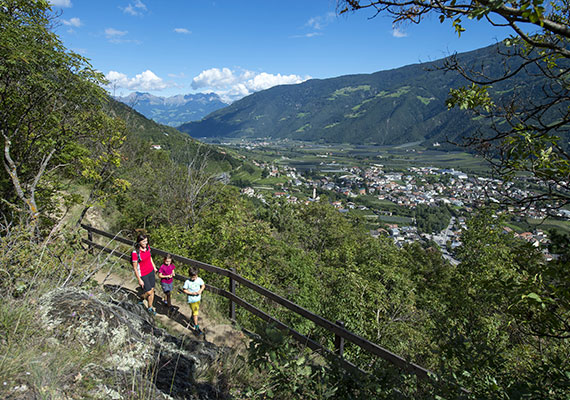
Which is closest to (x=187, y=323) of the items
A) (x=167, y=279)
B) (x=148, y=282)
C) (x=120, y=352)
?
(x=167, y=279)

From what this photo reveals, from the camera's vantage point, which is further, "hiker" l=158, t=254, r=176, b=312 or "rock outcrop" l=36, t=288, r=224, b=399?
"hiker" l=158, t=254, r=176, b=312

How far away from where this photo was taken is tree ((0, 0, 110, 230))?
6035mm

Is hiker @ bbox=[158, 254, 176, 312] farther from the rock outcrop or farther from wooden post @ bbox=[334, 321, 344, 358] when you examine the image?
wooden post @ bbox=[334, 321, 344, 358]

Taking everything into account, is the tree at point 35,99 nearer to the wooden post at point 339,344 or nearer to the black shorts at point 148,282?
the black shorts at point 148,282

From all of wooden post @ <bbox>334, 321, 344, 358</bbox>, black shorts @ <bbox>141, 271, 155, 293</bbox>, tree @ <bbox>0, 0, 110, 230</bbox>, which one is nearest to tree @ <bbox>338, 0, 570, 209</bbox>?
wooden post @ <bbox>334, 321, 344, 358</bbox>

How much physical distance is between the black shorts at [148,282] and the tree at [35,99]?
8.35 feet

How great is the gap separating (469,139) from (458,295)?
46.5 feet

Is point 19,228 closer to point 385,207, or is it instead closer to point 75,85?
point 75,85

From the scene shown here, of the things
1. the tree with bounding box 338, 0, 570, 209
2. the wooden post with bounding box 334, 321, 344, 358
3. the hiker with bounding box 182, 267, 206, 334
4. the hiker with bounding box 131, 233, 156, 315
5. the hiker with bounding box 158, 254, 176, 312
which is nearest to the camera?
the tree with bounding box 338, 0, 570, 209

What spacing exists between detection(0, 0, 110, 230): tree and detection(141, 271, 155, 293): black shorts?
100 inches

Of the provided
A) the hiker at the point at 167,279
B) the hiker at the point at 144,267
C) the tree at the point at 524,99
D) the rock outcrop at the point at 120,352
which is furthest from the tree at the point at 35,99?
the tree at the point at 524,99

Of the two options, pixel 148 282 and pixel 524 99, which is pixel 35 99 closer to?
pixel 148 282

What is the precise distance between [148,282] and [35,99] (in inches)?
214

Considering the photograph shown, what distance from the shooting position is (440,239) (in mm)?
59844
